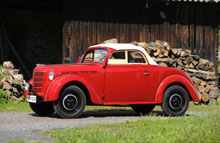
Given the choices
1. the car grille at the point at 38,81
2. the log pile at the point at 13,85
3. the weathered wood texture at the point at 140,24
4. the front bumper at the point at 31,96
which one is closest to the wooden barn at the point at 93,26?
the weathered wood texture at the point at 140,24

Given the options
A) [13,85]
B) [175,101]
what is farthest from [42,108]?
[13,85]

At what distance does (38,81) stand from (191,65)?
24.0 feet

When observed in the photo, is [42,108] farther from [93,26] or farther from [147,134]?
[93,26]

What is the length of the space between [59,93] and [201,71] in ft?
25.1

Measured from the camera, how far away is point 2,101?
15328 mm

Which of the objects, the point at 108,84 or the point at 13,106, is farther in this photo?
the point at 13,106

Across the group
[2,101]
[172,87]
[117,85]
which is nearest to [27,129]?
[117,85]

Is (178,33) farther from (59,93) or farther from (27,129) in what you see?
(27,129)

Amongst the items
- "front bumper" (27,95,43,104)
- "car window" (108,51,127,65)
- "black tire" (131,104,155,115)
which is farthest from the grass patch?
"black tire" (131,104,155,115)

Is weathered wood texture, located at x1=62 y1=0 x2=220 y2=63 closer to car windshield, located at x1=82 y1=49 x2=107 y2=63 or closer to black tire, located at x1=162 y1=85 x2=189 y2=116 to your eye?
car windshield, located at x1=82 y1=49 x2=107 y2=63

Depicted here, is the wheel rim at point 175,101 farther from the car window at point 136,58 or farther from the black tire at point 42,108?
the black tire at point 42,108

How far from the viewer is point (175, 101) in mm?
12281

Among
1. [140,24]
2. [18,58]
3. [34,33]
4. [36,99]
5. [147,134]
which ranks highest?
[140,24]

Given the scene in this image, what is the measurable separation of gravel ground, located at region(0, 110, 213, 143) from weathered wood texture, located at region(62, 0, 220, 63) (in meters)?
5.85
